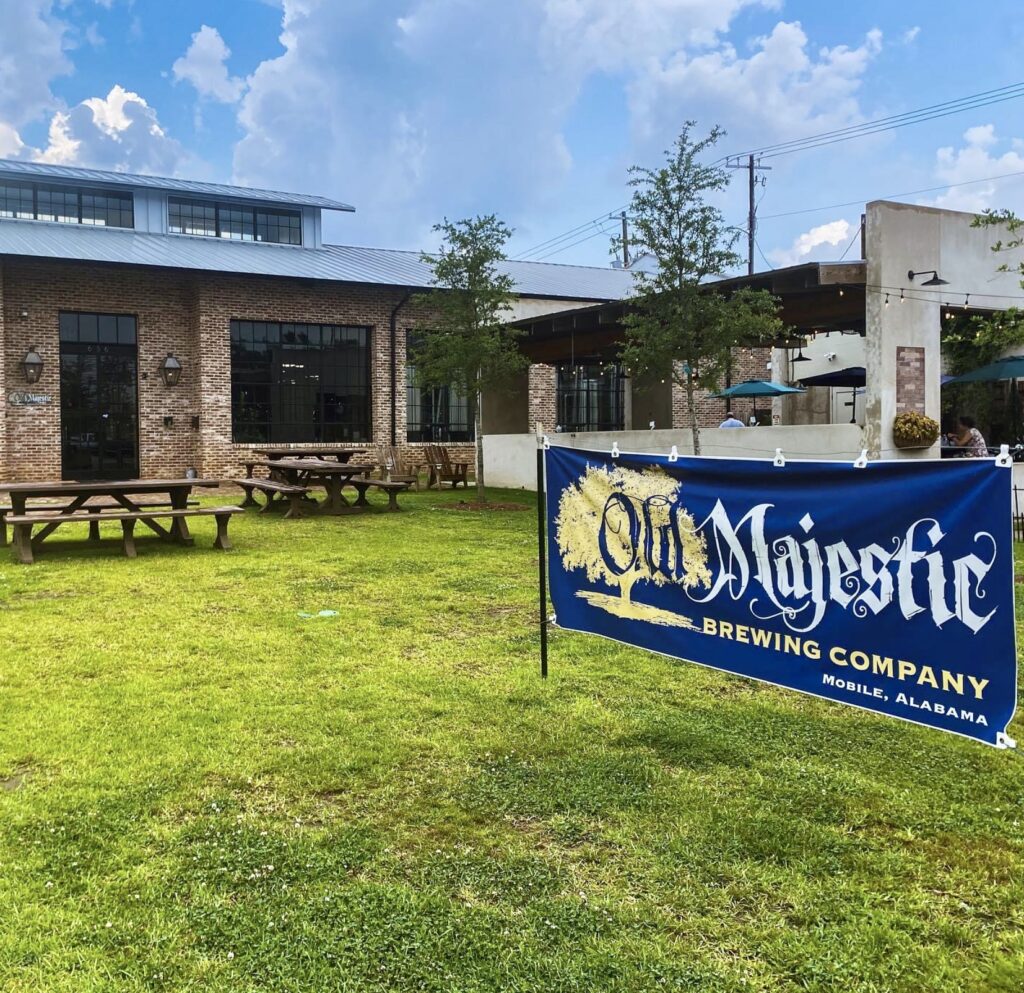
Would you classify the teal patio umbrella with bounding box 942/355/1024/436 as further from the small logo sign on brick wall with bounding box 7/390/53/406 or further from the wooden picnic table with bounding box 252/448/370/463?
the small logo sign on brick wall with bounding box 7/390/53/406

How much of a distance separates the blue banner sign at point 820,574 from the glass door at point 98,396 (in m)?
16.2

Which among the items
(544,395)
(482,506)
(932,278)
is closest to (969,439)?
(932,278)

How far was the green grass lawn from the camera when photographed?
7.07 feet

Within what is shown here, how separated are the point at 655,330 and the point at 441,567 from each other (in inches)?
216

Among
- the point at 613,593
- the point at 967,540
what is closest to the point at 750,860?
the point at 967,540

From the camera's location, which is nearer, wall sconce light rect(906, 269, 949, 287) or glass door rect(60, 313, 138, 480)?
wall sconce light rect(906, 269, 949, 287)

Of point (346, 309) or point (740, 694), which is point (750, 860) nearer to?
point (740, 694)

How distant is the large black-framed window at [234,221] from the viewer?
2097 centimetres

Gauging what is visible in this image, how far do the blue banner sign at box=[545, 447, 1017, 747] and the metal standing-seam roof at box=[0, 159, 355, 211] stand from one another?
20023 mm

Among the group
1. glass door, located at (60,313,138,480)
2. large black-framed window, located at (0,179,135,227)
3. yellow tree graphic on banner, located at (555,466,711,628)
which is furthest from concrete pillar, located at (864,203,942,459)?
large black-framed window, located at (0,179,135,227)

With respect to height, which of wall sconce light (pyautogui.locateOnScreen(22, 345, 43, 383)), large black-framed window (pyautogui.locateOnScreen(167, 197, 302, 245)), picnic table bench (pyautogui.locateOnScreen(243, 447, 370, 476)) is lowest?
picnic table bench (pyautogui.locateOnScreen(243, 447, 370, 476))

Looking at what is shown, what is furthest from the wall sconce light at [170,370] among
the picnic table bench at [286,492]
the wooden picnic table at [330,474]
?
the picnic table bench at [286,492]

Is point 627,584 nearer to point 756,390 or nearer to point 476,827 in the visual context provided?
point 476,827

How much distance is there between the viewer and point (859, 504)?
2881mm
